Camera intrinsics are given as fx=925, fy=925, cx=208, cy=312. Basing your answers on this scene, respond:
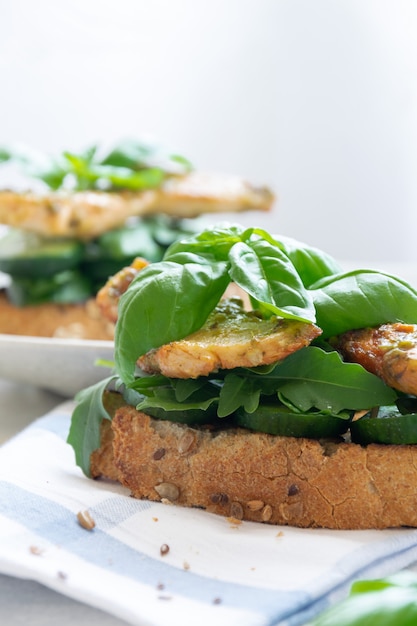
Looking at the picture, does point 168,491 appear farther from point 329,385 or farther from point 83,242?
point 83,242

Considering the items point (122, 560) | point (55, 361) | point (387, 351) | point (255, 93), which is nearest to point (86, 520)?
point (122, 560)

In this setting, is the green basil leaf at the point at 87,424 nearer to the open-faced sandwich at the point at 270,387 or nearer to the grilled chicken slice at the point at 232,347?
the open-faced sandwich at the point at 270,387

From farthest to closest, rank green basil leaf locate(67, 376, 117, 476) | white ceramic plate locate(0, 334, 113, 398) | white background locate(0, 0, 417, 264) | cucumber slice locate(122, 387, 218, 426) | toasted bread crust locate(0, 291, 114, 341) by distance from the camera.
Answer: white background locate(0, 0, 417, 264) → toasted bread crust locate(0, 291, 114, 341) → white ceramic plate locate(0, 334, 113, 398) → green basil leaf locate(67, 376, 117, 476) → cucumber slice locate(122, 387, 218, 426)

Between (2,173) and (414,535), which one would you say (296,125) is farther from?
(414,535)

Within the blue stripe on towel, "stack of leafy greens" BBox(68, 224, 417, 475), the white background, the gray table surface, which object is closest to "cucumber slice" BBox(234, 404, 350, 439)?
"stack of leafy greens" BBox(68, 224, 417, 475)

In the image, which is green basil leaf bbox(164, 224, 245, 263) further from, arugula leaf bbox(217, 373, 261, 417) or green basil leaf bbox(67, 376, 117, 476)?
green basil leaf bbox(67, 376, 117, 476)

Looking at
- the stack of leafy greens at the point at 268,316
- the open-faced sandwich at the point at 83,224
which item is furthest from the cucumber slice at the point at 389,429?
the open-faced sandwich at the point at 83,224

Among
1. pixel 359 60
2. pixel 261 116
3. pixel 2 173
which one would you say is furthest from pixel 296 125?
pixel 2 173
